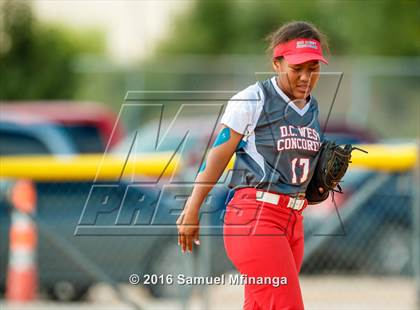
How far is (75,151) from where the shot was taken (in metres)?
13.6

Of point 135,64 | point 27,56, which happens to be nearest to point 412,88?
point 135,64

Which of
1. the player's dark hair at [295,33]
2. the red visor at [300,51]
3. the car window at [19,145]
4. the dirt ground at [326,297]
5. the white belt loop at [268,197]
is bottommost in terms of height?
the white belt loop at [268,197]

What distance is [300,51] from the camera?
17.7ft

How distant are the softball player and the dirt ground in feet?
12.4

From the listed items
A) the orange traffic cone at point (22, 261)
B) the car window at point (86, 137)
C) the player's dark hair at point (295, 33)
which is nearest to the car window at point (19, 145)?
the car window at point (86, 137)

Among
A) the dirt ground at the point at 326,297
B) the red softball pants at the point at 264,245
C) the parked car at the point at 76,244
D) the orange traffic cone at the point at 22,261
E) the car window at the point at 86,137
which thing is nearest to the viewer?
the red softball pants at the point at 264,245

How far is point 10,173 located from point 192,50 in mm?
24728

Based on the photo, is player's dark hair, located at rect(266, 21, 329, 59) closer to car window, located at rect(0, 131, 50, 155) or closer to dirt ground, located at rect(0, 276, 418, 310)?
dirt ground, located at rect(0, 276, 418, 310)

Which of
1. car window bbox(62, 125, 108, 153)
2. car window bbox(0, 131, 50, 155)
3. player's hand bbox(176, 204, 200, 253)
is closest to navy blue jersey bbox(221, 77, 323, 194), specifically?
player's hand bbox(176, 204, 200, 253)

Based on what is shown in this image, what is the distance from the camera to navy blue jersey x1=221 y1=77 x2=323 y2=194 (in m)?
5.34

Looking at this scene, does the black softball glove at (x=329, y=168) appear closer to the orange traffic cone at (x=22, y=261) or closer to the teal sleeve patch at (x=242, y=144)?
the teal sleeve patch at (x=242, y=144)

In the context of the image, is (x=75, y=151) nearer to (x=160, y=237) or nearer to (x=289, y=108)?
(x=160, y=237)

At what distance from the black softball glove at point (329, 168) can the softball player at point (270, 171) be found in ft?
0.16

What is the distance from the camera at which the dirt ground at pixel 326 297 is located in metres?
9.54
